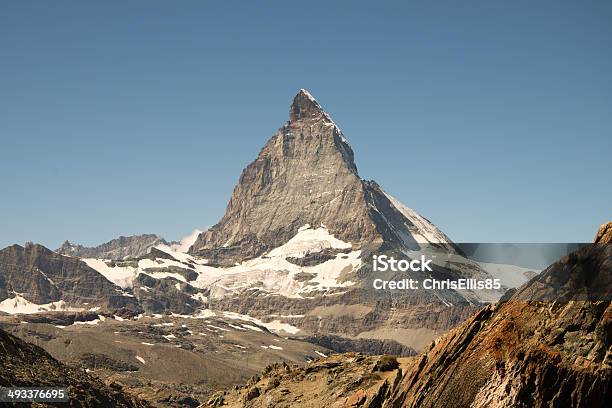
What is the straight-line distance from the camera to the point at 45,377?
344 ft

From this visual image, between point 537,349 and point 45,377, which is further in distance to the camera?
point 45,377

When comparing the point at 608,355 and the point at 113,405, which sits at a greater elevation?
the point at 608,355

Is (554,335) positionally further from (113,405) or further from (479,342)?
(113,405)

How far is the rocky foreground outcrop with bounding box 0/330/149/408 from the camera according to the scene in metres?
97.9

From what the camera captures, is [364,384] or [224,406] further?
[224,406]

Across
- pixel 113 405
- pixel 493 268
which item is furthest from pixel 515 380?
pixel 113 405

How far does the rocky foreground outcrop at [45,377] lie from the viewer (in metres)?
97.9

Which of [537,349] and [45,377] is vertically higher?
[537,349]

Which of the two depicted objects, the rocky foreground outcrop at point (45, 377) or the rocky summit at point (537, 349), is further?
the rocky foreground outcrop at point (45, 377)

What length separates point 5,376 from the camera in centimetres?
9419

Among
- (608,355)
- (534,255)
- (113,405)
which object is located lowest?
(113,405)

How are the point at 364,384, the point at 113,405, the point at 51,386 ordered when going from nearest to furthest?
the point at 364,384
the point at 51,386
the point at 113,405

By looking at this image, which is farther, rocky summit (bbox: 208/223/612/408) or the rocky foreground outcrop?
the rocky foreground outcrop

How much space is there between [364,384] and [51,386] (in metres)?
60.0
